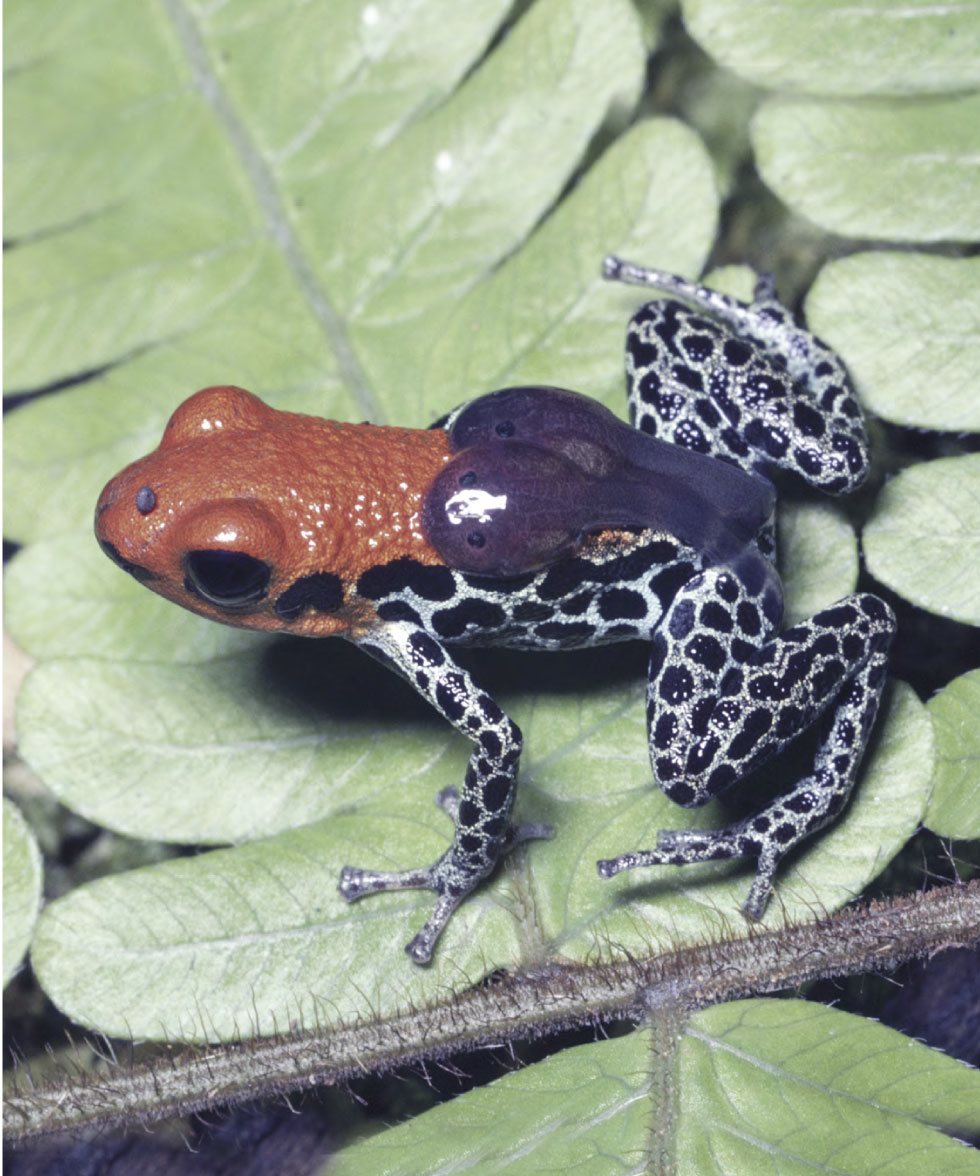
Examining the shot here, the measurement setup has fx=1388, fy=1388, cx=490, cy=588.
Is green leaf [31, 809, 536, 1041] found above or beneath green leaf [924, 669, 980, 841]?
above

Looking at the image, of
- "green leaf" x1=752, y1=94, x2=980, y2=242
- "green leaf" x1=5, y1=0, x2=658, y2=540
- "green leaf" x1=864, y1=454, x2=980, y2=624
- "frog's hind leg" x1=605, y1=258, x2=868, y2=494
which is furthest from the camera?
"green leaf" x1=5, y1=0, x2=658, y2=540

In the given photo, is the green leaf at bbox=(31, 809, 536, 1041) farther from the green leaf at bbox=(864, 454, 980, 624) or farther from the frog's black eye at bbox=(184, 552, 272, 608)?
the green leaf at bbox=(864, 454, 980, 624)

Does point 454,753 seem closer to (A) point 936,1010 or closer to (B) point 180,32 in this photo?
(A) point 936,1010

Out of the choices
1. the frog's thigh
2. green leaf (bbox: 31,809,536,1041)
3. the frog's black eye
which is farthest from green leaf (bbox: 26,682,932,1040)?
the frog's black eye

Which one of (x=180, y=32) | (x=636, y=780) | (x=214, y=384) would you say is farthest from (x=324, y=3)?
(x=636, y=780)

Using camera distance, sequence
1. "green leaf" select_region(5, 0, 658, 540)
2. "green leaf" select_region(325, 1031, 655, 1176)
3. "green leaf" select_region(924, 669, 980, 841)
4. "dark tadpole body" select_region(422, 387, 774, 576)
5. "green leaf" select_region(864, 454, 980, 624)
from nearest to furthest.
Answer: "green leaf" select_region(325, 1031, 655, 1176) → "green leaf" select_region(924, 669, 980, 841) → "green leaf" select_region(864, 454, 980, 624) → "dark tadpole body" select_region(422, 387, 774, 576) → "green leaf" select_region(5, 0, 658, 540)

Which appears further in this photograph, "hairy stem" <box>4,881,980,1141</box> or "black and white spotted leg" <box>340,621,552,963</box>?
"black and white spotted leg" <box>340,621,552,963</box>

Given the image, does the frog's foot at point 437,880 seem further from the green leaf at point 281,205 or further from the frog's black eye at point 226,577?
the green leaf at point 281,205

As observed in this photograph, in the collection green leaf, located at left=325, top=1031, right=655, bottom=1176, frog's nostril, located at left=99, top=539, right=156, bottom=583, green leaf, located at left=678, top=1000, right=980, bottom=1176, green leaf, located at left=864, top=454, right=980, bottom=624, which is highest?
frog's nostril, located at left=99, top=539, right=156, bottom=583
